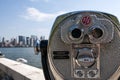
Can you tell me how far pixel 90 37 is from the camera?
200 centimetres

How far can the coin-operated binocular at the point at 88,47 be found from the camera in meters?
2.00

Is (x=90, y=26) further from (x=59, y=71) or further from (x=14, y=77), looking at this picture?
(x=14, y=77)

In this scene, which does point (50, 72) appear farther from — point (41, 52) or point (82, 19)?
point (82, 19)

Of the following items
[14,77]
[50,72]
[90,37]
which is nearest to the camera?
[90,37]

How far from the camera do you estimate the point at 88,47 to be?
201cm

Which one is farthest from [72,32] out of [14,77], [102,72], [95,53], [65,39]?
[14,77]

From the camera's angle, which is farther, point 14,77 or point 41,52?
point 14,77

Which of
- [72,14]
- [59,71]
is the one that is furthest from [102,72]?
[72,14]

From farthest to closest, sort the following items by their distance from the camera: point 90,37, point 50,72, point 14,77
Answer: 1. point 14,77
2. point 50,72
3. point 90,37

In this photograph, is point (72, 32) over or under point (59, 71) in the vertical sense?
over

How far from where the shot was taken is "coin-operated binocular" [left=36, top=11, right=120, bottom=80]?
6.56ft

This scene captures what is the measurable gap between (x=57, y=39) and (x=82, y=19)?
226 millimetres

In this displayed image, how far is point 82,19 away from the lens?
2.03 m

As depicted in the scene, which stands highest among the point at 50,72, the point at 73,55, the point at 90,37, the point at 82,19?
the point at 82,19
